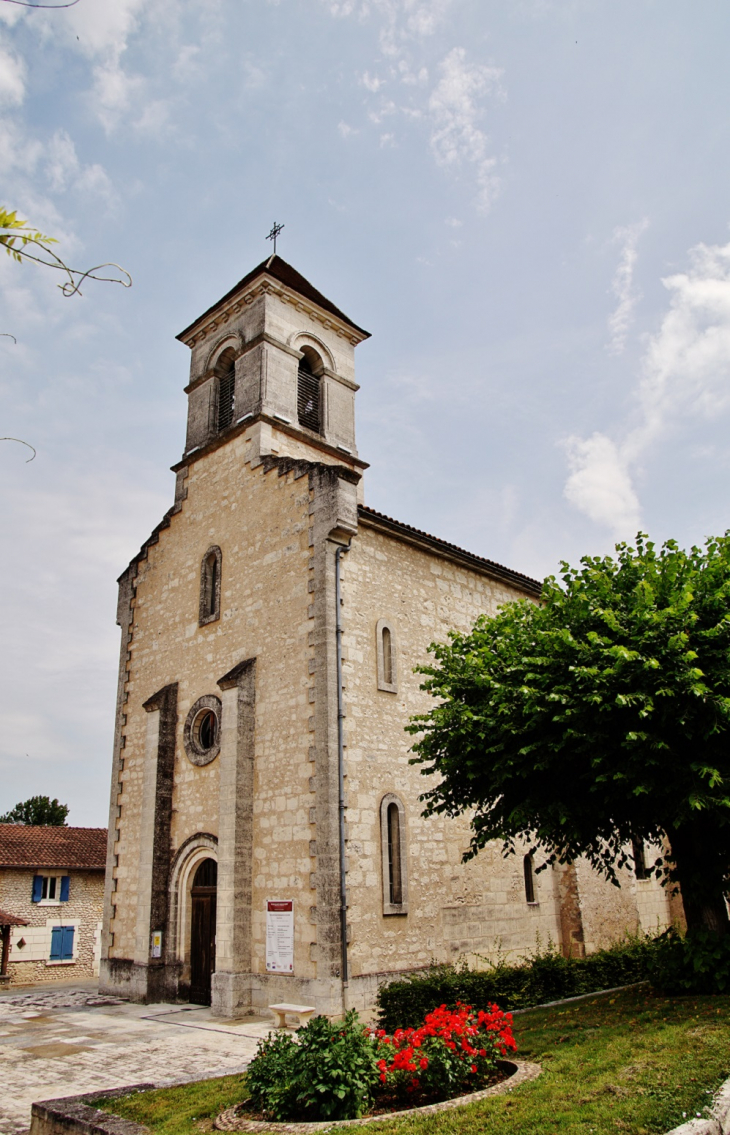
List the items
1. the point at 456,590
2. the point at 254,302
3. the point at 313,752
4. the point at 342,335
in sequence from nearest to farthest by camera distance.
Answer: the point at 313,752 → the point at 456,590 → the point at 254,302 → the point at 342,335

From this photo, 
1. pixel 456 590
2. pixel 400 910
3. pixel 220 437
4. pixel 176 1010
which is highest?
pixel 220 437

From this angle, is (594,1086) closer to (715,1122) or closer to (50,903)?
(715,1122)

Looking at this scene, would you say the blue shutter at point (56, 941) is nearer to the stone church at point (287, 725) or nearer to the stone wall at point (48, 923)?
the stone wall at point (48, 923)

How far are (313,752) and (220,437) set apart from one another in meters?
8.20

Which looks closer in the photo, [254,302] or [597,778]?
[597,778]

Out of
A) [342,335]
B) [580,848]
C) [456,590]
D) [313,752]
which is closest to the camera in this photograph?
[580,848]

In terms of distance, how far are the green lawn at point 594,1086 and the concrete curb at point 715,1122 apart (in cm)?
12

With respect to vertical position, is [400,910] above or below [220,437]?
below

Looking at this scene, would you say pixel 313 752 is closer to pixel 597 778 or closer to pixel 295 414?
pixel 597 778

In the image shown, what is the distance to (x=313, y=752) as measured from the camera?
540 inches

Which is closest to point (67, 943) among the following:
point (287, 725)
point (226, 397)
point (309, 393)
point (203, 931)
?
point (203, 931)

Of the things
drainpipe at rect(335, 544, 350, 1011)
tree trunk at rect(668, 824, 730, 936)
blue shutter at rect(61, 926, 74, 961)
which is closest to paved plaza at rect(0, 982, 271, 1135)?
drainpipe at rect(335, 544, 350, 1011)

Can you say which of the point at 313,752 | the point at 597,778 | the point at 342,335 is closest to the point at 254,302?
the point at 342,335

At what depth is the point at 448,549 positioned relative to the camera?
58.5 ft
